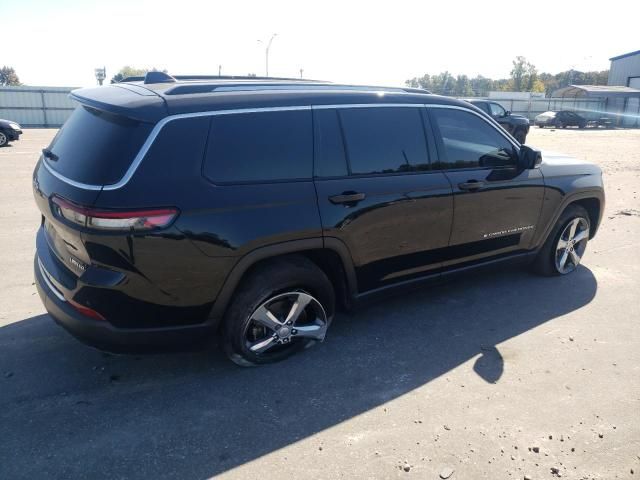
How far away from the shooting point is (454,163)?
4168 millimetres

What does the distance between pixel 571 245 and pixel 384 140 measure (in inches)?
108

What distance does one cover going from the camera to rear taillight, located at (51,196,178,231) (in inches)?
107

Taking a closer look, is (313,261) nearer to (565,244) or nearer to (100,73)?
(565,244)

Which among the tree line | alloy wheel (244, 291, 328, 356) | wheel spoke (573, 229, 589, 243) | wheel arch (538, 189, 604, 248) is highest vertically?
the tree line

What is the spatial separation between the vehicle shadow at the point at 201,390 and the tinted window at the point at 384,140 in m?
1.33

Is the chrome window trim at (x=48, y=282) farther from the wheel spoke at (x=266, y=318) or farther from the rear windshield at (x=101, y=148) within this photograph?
the wheel spoke at (x=266, y=318)

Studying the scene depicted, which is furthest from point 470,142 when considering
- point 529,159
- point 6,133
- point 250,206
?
point 6,133

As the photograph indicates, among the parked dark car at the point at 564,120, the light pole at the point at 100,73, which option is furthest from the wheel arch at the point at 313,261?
Result: the parked dark car at the point at 564,120

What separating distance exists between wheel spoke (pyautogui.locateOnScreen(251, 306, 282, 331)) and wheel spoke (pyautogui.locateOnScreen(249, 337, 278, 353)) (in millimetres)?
91

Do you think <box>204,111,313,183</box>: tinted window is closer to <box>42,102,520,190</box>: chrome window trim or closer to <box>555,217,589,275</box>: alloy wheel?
<box>42,102,520,190</box>: chrome window trim

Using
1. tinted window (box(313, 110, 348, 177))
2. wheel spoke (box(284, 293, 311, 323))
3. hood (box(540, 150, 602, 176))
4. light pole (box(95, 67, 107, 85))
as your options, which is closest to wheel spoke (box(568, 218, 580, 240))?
hood (box(540, 150, 602, 176))

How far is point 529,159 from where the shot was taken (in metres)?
4.52

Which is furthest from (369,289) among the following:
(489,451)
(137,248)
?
(137,248)

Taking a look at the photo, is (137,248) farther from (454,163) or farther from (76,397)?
(454,163)
